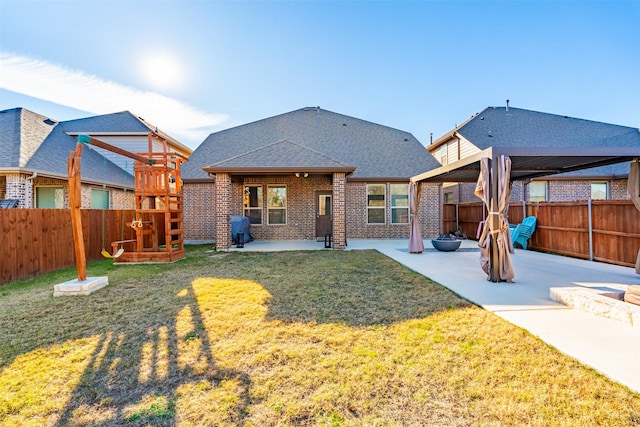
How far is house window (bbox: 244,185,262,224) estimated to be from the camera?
13242 mm

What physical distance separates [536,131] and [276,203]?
49.3ft

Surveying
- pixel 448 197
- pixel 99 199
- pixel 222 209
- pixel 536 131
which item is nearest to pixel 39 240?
pixel 222 209

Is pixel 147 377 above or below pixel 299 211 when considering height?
below

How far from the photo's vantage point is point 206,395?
7.50 feet

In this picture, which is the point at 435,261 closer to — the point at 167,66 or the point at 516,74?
the point at 167,66

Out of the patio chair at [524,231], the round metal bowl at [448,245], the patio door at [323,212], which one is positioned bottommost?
the round metal bowl at [448,245]

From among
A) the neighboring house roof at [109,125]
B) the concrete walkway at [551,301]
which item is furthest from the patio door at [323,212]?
the neighboring house roof at [109,125]

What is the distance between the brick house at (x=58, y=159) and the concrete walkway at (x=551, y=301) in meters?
9.69

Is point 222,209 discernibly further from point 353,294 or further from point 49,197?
point 49,197

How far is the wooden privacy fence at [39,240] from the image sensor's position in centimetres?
617

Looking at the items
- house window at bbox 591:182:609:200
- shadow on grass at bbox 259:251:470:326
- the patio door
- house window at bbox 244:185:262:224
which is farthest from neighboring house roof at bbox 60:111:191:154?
house window at bbox 591:182:609:200

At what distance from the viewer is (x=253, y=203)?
13289mm

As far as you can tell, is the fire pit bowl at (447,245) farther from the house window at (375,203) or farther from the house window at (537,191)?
the house window at (537,191)

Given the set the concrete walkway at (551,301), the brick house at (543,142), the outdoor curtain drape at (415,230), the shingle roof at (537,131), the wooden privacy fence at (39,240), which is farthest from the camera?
the shingle roof at (537,131)
